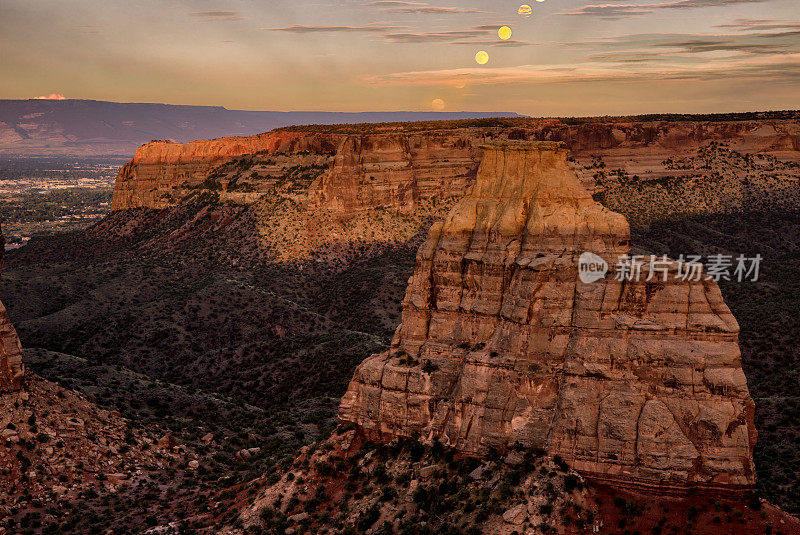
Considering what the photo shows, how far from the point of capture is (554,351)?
36031mm

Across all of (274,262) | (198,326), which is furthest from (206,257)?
(198,326)

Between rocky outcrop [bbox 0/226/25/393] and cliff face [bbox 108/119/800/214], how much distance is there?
86.6m

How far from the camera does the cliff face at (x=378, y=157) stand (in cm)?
13938

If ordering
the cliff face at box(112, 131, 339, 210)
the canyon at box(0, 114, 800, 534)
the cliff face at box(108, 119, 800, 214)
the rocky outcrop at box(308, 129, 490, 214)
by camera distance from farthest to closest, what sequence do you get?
the cliff face at box(112, 131, 339, 210), the cliff face at box(108, 119, 800, 214), the rocky outcrop at box(308, 129, 490, 214), the canyon at box(0, 114, 800, 534)

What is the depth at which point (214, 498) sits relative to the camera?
48.0m

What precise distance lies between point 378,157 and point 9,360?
95463 mm

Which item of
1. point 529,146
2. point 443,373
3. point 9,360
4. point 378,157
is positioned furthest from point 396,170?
point 443,373

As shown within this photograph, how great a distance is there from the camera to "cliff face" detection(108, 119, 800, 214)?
139375mm

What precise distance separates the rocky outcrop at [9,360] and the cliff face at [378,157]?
8655 centimetres

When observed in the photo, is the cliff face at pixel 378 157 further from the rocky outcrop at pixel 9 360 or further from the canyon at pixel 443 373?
the rocky outcrop at pixel 9 360

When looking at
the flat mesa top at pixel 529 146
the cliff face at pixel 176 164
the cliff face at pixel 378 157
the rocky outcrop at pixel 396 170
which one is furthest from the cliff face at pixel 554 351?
the cliff face at pixel 176 164

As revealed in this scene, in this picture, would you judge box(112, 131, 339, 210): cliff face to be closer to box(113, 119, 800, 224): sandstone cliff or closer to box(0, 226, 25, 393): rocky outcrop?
box(113, 119, 800, 224): sandstone cliff

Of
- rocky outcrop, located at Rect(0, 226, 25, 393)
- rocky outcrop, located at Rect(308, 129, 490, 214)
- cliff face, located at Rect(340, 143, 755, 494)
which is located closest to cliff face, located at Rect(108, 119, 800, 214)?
rocky outcrop, located at Rect(308, 129, 490, 214)

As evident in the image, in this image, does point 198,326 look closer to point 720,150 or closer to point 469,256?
point 469,256
